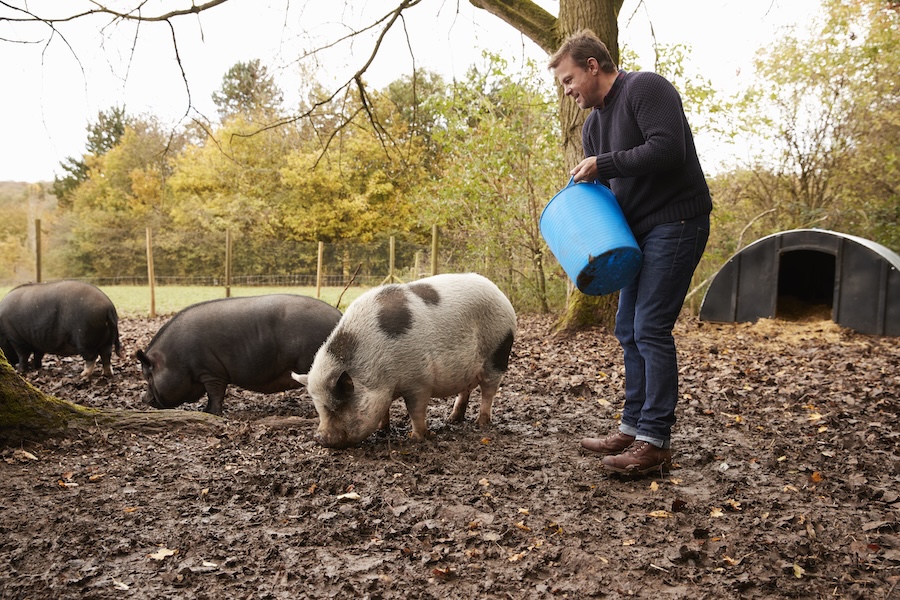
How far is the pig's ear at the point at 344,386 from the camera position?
398cm

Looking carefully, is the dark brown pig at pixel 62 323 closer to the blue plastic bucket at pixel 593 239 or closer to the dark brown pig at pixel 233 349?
the dark brown pig at pixel 233 349

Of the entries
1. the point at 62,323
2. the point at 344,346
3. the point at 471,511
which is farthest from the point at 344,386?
the point at 62,323

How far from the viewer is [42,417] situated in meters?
3.65

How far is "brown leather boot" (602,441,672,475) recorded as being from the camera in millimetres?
3303

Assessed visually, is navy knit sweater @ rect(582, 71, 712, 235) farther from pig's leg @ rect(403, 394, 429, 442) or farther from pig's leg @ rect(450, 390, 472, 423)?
pig's leg @ rect(450, 390, 472, 423)

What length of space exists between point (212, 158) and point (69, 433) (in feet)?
78.7

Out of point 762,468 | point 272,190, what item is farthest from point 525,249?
point 272,190

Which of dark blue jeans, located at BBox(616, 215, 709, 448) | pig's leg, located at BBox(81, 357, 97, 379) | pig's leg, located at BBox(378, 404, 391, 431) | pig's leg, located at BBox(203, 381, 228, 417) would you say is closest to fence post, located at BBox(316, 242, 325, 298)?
pig's leg, located at BBox(81, 357, 97, 379)

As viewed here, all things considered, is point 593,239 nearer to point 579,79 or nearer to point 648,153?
point 648,153

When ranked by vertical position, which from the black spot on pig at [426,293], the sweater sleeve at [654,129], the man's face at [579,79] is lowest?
the black spot on pig at [426,293]

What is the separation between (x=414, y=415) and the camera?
425 cm

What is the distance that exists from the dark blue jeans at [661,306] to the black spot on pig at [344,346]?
1.76 meters

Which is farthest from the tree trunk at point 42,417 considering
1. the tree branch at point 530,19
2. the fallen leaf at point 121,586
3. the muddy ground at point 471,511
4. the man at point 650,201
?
the tree branch at point 530,19

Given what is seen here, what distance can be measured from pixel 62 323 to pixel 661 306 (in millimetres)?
6262
